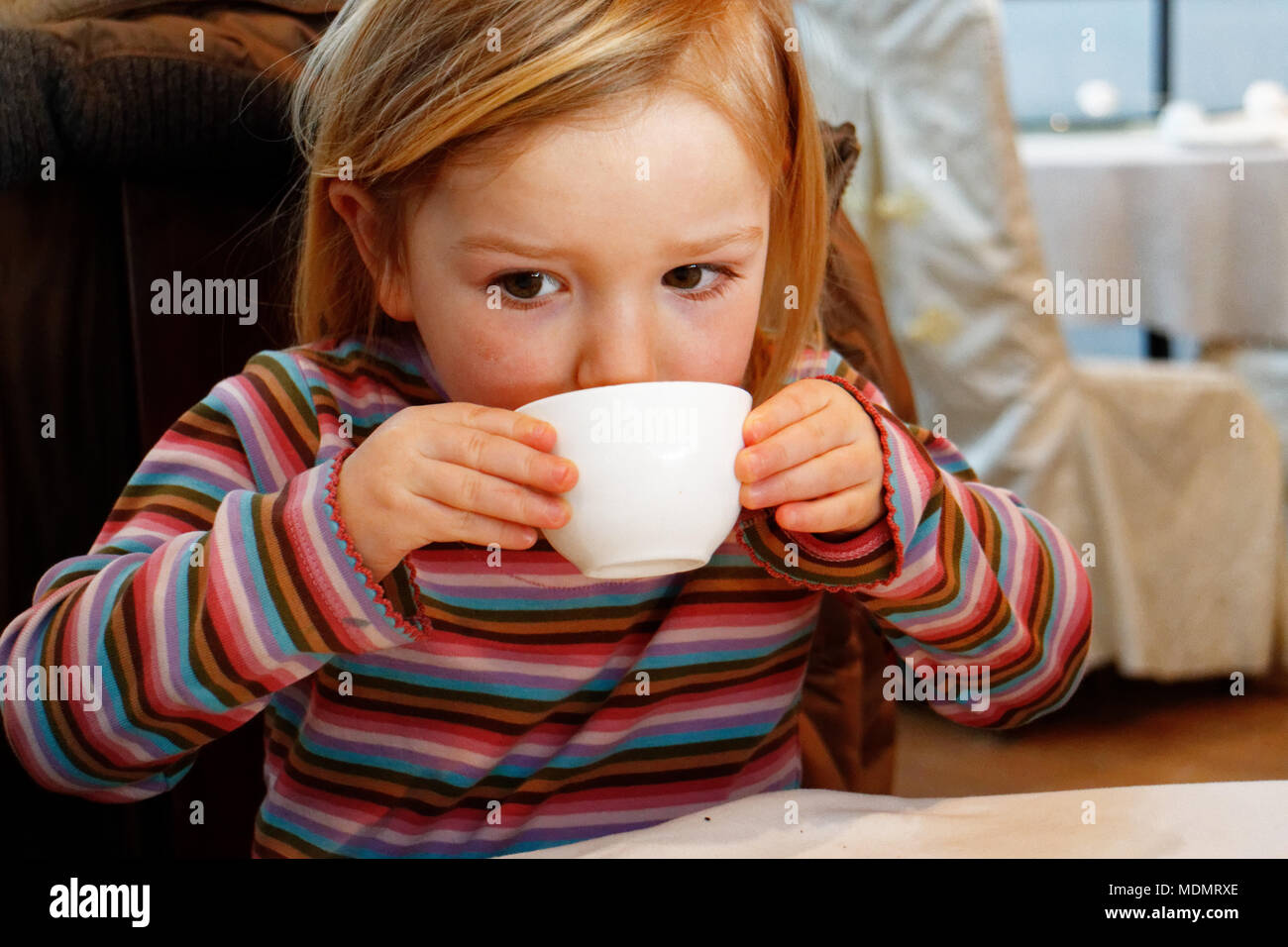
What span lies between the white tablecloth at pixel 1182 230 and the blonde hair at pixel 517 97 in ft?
5.07

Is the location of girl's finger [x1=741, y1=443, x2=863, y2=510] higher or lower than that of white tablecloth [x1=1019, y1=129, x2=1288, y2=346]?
lower

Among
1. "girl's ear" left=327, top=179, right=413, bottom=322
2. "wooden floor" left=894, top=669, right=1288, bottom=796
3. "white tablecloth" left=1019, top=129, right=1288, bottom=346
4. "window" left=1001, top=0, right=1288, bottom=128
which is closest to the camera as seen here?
"girl's ear" left=327, top=179, right=413, bottom=322

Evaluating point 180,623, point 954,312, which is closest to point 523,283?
point 180,623

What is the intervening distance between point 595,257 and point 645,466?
0.48 feet

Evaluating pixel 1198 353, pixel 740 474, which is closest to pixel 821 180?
pixel 740 474

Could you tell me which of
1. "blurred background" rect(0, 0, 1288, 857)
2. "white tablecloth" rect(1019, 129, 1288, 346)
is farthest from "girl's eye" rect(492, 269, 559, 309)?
"white tablecloth" rect(1019, 129, 1288, 346)

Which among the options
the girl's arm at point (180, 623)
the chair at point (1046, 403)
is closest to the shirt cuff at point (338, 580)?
the girl's arm at point (180, 623)

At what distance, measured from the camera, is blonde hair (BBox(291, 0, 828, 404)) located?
2.23ft

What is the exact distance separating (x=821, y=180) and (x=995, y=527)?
258mm

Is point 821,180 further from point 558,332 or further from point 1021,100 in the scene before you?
point 1021,100

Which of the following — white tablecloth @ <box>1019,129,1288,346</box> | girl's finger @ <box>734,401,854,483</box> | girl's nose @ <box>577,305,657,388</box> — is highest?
white tablecloth @ <box>1019,129,1288,346</box>

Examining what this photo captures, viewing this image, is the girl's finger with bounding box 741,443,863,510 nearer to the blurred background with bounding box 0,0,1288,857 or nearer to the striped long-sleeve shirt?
the striped long-sleeve shirt

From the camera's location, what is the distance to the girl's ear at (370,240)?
0.80 m

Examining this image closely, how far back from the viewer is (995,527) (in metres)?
0.81
